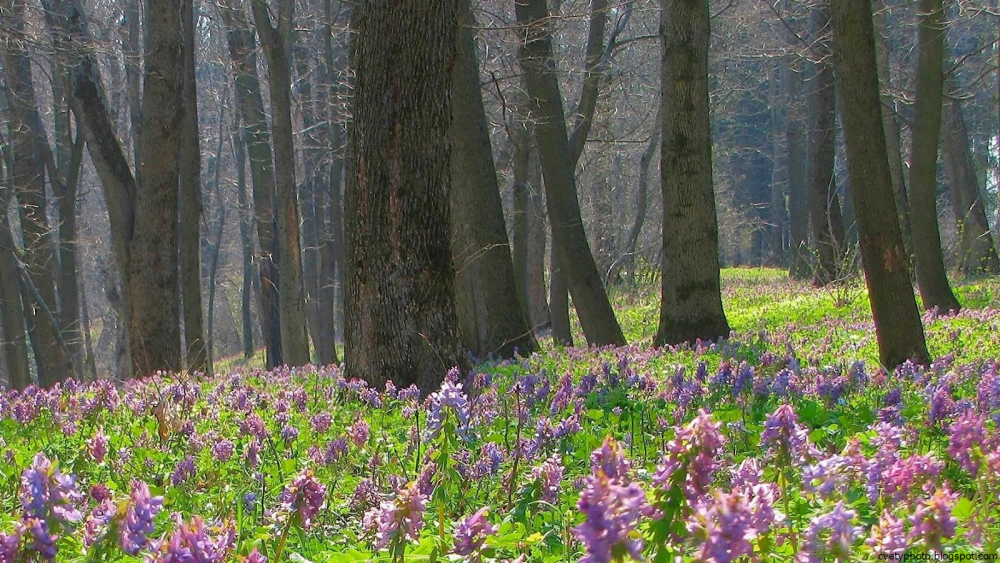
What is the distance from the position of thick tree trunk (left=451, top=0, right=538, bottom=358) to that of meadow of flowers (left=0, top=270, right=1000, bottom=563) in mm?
3961

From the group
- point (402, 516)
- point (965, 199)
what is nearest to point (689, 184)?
point (402, 516)

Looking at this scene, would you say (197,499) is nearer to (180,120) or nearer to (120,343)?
(180,120)

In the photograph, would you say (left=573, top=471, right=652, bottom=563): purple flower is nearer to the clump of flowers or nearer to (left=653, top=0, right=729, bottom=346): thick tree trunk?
the clump of flowers

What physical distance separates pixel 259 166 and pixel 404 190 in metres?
16.1

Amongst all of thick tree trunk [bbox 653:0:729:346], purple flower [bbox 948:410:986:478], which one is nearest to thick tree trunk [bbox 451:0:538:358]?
thick tree trunk [bbox 653:0:729:346]

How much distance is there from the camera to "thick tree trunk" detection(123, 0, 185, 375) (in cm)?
1121

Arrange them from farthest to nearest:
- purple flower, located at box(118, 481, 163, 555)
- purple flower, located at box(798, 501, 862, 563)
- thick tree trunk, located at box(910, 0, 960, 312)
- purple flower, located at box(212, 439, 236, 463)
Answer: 1. thick tree trunk, located at box(910, 0, 960, 312)
2. purple flower, located at box(212, 439, 236, 463)
3. purple flower, located at box(118, 481, 163, 555)
4. purple flower, located at box(798, 501, 862, 563)

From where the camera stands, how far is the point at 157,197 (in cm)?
1130

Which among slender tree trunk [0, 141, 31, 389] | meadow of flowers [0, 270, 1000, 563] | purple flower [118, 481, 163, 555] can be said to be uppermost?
slender tree trunk [0, 141, 31, 389]

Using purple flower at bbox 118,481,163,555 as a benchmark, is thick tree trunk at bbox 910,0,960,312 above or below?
above

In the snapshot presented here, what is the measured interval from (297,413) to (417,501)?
13.4 feet

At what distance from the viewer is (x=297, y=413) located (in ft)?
19.6

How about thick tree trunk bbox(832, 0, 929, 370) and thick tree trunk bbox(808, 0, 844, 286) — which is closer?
thick tree trunk bbox(832, 0, 929, 370)

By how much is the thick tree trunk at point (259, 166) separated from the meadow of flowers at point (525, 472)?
13.0 m
